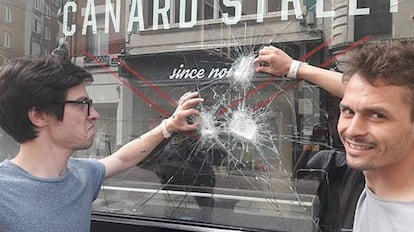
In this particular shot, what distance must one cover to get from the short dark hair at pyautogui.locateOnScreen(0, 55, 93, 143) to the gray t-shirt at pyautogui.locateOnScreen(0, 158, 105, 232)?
0.12 m

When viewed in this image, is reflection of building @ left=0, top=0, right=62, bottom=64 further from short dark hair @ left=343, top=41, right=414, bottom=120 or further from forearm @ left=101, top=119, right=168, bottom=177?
short dark hair @ left=343, top=41, right=414, bottom=120

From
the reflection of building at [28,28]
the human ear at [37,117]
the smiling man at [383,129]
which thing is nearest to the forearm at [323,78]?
the smiling man at [383,129]

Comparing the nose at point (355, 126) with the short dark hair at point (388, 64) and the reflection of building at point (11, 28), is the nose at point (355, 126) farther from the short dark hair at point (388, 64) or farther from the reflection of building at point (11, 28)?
the reflection of building at point (11, 28)

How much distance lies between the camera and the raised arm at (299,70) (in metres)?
1.32

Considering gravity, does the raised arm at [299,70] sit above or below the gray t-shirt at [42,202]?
above

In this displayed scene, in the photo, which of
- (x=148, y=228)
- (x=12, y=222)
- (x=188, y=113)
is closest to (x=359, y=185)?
(x=188, y=113)

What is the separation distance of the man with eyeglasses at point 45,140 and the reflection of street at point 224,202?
11.8 inches

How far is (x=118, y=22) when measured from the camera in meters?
1.75

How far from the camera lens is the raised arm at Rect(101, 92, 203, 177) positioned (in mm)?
1580

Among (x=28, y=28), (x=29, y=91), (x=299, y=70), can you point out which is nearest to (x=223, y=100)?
(x=299, y=70)

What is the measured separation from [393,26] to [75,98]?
99 cm

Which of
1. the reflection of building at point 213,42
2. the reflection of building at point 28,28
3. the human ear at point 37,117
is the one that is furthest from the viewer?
the reflection of building at point 28,28

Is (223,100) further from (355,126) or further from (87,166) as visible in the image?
(355,126)

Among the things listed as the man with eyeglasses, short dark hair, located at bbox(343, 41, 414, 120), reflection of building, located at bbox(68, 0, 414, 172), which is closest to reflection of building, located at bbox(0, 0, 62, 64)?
reflection of building, located at bbox(68, 0, 414, 172)
